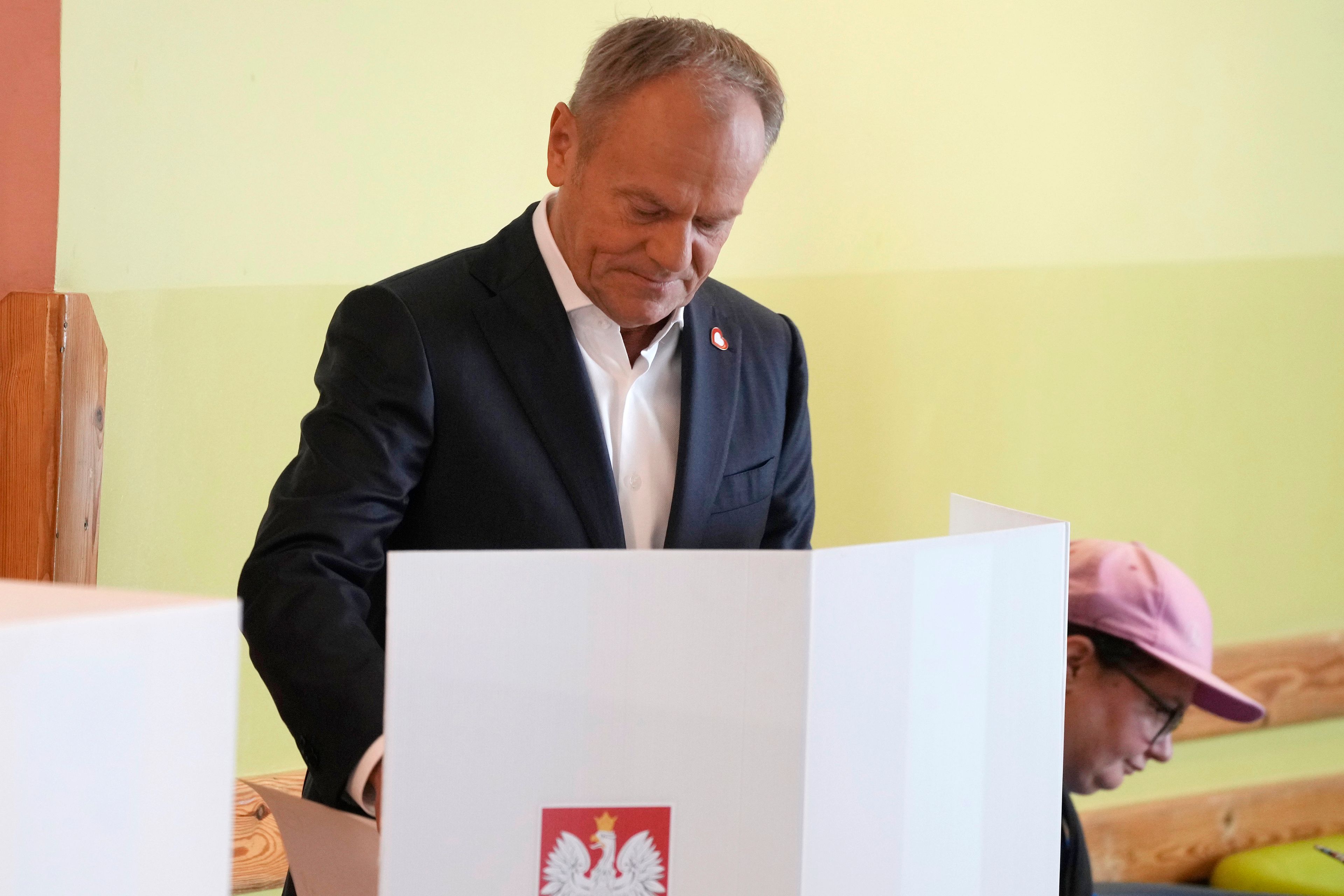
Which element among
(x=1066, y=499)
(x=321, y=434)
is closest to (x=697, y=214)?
(x=321, y=434)

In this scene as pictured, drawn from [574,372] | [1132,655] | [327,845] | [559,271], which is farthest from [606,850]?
[1132,655]

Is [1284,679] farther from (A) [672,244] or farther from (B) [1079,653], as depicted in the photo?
(A) [672,244]

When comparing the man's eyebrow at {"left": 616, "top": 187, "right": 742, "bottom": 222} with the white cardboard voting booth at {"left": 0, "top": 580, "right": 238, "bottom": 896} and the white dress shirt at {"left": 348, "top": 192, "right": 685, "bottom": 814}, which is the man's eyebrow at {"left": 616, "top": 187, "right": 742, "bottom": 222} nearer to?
the white dress shirt at {"left": 348, "top": 192, "right": 685, "bottom": 814}

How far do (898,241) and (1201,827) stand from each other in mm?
1652

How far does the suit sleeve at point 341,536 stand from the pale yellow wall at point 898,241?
774mm

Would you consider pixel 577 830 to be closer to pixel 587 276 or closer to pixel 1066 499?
pixel 587 276

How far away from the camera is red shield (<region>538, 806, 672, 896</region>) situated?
2.38 feet

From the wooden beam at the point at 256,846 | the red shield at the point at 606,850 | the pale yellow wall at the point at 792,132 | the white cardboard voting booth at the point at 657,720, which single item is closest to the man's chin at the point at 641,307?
the white cardboard voting booth at the point at 657,720

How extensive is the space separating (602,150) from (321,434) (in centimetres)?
39

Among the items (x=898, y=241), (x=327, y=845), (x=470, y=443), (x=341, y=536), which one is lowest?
(x=327, y=845)

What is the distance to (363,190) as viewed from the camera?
2041 mm

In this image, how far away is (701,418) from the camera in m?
1.34

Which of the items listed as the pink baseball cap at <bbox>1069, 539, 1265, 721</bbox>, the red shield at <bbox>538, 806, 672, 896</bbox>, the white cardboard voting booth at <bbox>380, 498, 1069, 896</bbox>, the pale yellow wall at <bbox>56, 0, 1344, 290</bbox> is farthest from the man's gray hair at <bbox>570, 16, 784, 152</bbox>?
the pink baseball cap at <bbox>1069, 539, 1265, 721</bbox>

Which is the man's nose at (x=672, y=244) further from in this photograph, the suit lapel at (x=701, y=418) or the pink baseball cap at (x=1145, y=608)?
the pink baseball cap at (x=1145, y=608)
